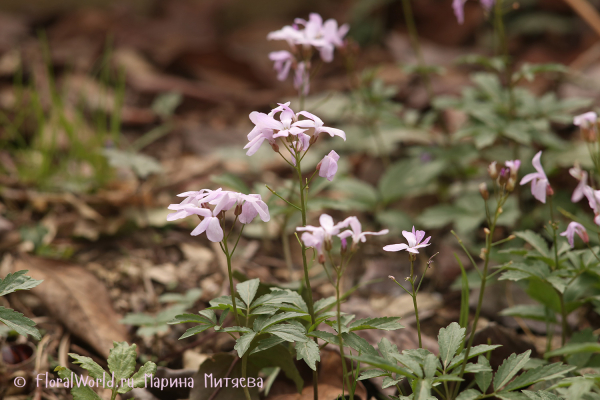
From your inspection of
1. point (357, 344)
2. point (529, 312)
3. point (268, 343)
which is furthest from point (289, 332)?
point (529, 312)

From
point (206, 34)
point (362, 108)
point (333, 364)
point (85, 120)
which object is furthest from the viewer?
point (206, 34)

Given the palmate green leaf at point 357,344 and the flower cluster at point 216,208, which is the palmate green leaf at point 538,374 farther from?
the flower cluster at point 216,208

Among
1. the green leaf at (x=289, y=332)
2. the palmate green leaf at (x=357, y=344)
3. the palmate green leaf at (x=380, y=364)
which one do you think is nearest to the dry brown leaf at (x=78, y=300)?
the green leaf at (x=289, y=332)

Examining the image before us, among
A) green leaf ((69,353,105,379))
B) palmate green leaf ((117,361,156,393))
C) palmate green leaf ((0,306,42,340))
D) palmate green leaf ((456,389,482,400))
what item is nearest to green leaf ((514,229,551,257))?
palmate green leaf ((456,389,482,400))

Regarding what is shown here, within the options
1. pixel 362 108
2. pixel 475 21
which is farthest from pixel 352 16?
pixel 362 108

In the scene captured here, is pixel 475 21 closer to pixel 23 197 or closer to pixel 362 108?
pixel 362 108

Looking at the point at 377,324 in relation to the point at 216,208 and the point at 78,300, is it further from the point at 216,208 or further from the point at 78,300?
the point at 78,300
